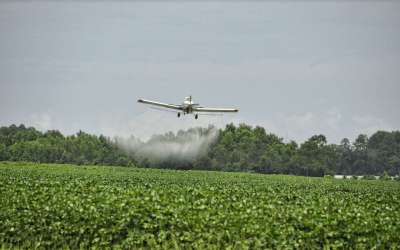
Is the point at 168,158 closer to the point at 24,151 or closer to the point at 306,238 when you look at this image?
the point at 24,151

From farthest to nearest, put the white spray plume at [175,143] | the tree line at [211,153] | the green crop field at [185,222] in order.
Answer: the white spray plume at [175,143] < the tree line at [211,153] < the green crop field at [185,222]

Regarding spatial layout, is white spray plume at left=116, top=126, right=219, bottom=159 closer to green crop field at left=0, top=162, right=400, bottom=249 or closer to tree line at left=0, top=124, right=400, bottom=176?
tree line at left=0, top=124, right=400, bottom=176

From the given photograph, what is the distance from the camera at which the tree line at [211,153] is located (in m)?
123

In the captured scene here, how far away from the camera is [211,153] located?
435 feet

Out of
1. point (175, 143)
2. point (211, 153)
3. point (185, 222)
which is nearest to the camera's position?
point (185, 222)

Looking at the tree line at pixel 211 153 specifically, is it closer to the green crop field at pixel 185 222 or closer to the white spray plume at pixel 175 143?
the white spray plume at pixel 175 143

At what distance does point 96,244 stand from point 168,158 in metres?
102

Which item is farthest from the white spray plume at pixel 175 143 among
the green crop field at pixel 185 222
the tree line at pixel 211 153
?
the green crop field at pixel 185 222

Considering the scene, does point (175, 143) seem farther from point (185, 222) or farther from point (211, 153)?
point (185, 222)

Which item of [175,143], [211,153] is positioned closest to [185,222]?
[211,153]

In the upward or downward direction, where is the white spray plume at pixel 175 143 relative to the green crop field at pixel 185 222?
upward

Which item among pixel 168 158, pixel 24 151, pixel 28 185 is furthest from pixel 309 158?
pixel 28 185

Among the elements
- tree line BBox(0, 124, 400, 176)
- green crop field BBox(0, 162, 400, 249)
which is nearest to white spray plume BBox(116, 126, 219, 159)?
tree line BBox(0, 124, 400, 176)

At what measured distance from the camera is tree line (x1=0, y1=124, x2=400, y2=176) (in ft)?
402
